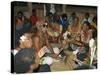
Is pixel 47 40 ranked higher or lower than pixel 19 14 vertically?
lower

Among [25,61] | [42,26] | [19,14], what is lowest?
[25,61]

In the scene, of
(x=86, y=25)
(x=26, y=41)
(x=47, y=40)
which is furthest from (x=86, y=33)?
(x=26, y=41)

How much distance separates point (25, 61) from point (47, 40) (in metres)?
0.28

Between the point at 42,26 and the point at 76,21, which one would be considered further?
the point at 76,21

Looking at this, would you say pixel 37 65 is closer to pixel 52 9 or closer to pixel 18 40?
pixel 18 40

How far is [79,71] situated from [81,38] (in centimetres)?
32

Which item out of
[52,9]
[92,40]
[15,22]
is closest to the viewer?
[15,22]

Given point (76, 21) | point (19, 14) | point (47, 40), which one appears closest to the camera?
point (19, 14)

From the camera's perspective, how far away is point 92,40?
2264 mm

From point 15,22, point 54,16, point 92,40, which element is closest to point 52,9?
point 54,16

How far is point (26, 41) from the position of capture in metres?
2.01

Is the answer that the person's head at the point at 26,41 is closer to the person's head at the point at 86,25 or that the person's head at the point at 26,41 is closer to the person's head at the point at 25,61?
the person's head at the point at 25,61

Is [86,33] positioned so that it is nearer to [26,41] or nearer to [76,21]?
[76,21]

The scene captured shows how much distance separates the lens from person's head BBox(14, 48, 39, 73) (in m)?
1.97
